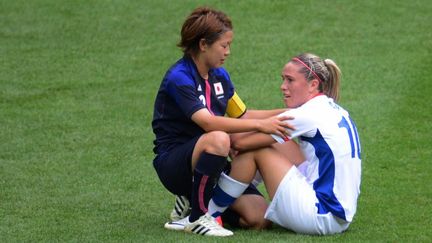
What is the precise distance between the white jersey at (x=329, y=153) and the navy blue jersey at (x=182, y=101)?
577 millimetres

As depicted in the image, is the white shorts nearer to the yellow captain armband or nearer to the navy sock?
the navy sock

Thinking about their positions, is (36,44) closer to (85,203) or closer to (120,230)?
(85,203)

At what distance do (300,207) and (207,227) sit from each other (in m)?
0.56

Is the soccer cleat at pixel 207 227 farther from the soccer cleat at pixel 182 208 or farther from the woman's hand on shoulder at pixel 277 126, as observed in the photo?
the woman's hand on shoulder at pixel 277 126

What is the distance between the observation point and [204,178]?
6047 mm

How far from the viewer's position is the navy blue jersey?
618 cm

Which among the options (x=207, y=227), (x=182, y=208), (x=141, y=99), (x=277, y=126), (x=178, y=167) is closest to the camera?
(x=277, y=126)

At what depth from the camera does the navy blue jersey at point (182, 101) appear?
6176 mm

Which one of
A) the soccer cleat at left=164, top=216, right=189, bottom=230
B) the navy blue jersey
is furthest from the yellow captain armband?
the soccer cleat at left=164, top=216, right=189, bottom=230

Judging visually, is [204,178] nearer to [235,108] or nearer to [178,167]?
[178,167]

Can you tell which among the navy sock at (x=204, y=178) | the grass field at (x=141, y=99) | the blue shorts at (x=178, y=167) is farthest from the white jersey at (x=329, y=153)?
the blue shorts at (x=178, y=167)

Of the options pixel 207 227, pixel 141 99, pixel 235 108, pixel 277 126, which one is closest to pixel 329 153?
pixel 277 126

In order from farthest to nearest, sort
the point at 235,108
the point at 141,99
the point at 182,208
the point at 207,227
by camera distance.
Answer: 1. the point at 141,99
2. the point at 235,108
3. the point at 182,208
4. the point at 207,227

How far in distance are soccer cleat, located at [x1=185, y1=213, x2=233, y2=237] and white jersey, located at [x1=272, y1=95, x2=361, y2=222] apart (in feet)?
1.91
